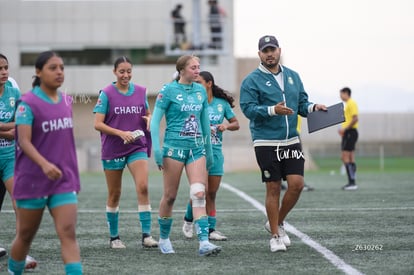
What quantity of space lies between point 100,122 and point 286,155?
6.76 ft

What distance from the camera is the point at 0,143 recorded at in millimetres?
9023

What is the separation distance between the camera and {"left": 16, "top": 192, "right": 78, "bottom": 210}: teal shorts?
21.8 feet

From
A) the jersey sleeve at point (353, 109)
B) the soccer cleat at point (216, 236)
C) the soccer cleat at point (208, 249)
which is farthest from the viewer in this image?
the jersey sleeve at point (353, 109)

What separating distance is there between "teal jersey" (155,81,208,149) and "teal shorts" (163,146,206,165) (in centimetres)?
4

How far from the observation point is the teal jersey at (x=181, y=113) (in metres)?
9.04

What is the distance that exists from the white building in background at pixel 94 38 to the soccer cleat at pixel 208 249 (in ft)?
116

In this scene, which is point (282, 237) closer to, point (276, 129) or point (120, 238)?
point (276, 129)

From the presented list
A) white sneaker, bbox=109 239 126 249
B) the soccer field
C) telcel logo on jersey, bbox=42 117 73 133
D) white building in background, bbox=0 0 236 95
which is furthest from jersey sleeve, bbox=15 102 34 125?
white building in background, bbox=0 0 236 95

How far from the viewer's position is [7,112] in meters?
9.05

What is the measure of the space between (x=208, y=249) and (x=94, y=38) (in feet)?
121

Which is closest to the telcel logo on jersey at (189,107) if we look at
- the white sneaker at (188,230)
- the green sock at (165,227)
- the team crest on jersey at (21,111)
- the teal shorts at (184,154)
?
the teal shorts at (184,154)

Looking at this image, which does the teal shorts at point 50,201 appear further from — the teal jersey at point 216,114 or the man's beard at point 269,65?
the teal jersey at point 216,114

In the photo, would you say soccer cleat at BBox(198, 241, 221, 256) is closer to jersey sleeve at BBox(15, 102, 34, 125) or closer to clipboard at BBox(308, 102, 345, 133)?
clipboard at BBox(308, 102, 345, 133)

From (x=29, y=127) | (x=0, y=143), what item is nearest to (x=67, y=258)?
(x=29, y=127)
